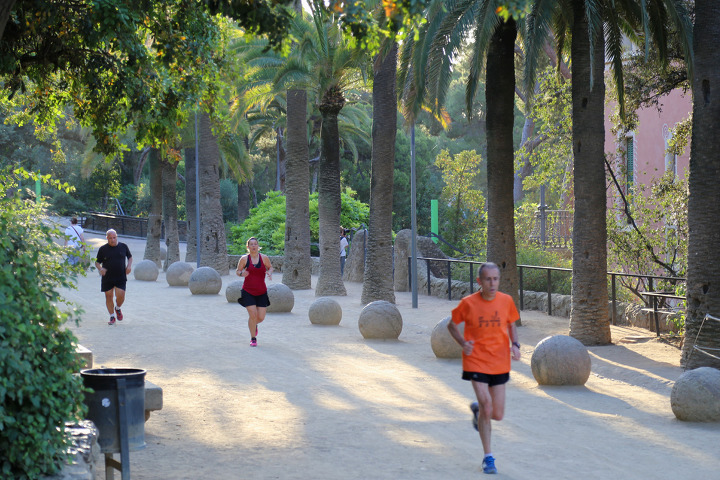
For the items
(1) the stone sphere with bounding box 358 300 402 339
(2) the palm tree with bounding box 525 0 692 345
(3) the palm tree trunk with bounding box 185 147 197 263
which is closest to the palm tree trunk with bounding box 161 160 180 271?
(3) the palm tree trunk with bounding box 185 147 197 263

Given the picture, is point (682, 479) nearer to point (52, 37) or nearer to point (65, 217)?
point (52, 37)

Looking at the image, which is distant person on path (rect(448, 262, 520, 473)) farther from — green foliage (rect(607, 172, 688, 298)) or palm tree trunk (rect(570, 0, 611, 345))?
green foliage (rect(607, 172, 688, 298))

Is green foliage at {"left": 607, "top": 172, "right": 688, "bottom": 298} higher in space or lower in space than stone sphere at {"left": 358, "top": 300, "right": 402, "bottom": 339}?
higher

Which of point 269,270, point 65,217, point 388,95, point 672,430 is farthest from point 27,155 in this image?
point 672,430

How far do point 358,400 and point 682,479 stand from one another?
4009 mm

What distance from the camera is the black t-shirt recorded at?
16125 millimetres

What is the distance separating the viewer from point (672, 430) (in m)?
8.45

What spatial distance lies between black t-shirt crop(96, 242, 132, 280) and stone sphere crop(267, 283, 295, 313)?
3.66 m

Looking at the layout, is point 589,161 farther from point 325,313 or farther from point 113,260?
point 113,260

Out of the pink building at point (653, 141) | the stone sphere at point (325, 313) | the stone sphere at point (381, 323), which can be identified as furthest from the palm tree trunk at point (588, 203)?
the pink building at point (653, 141)

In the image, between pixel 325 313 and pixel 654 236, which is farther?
pixel 654 236

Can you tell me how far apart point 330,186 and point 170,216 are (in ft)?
41.8

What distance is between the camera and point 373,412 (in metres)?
9.16

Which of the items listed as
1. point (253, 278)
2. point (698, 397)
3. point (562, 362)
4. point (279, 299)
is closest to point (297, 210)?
point (279, 299)
